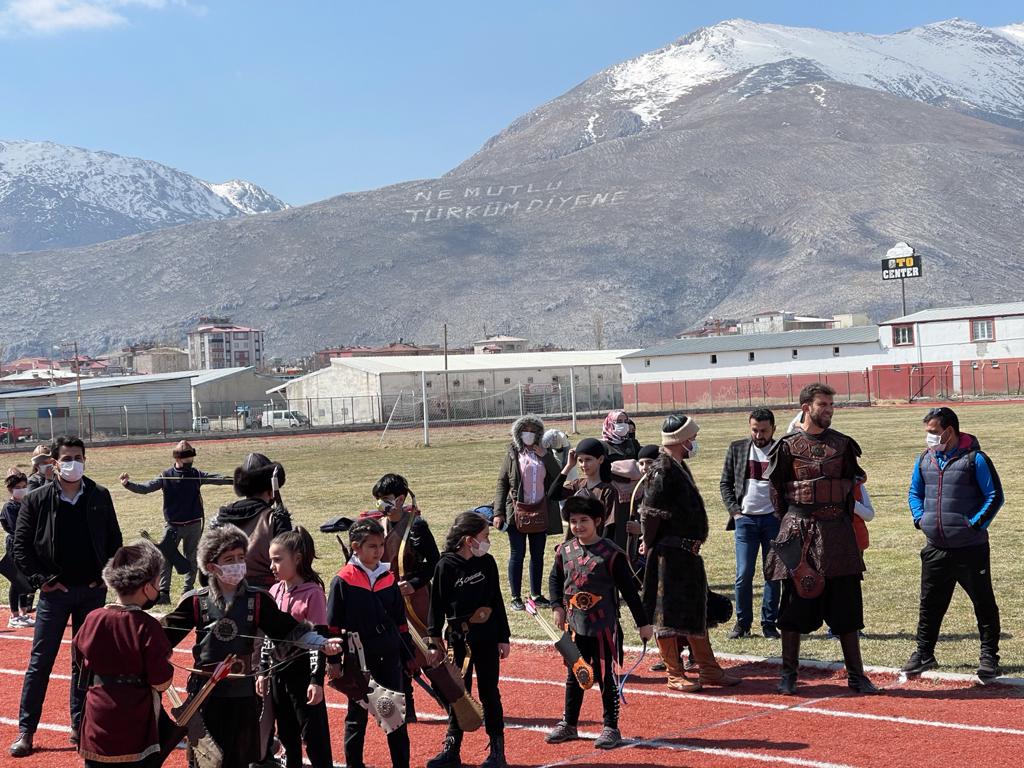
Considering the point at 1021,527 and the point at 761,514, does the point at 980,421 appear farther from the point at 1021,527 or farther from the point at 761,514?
the point at 761,514

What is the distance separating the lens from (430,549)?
9133mm

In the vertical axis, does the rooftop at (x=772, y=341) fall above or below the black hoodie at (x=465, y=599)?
above

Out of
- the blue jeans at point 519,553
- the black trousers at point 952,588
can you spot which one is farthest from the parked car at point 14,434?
the black trousers at point 952,588

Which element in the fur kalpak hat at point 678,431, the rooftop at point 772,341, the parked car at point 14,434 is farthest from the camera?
the rooftop at point 772,341

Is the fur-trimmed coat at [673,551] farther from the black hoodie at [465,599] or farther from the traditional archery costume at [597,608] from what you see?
the black hoodie at [465,599]

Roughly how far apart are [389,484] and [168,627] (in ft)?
7.93

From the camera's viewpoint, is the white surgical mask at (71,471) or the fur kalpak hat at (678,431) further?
the fur kalpak hat at (678,431)

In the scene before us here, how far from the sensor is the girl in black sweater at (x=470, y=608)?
8.12m

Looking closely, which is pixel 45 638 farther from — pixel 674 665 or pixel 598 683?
pixel 674 665

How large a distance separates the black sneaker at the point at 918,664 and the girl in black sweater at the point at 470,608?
357 cm

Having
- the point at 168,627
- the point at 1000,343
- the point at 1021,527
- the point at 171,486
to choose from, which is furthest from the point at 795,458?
the point at 1000,343

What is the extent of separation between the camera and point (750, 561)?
1202cm

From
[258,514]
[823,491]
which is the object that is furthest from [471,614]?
[823,491]

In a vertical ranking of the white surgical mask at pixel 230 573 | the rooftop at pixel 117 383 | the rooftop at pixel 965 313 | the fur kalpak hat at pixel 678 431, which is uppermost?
the rooftop at pixel 965 313
